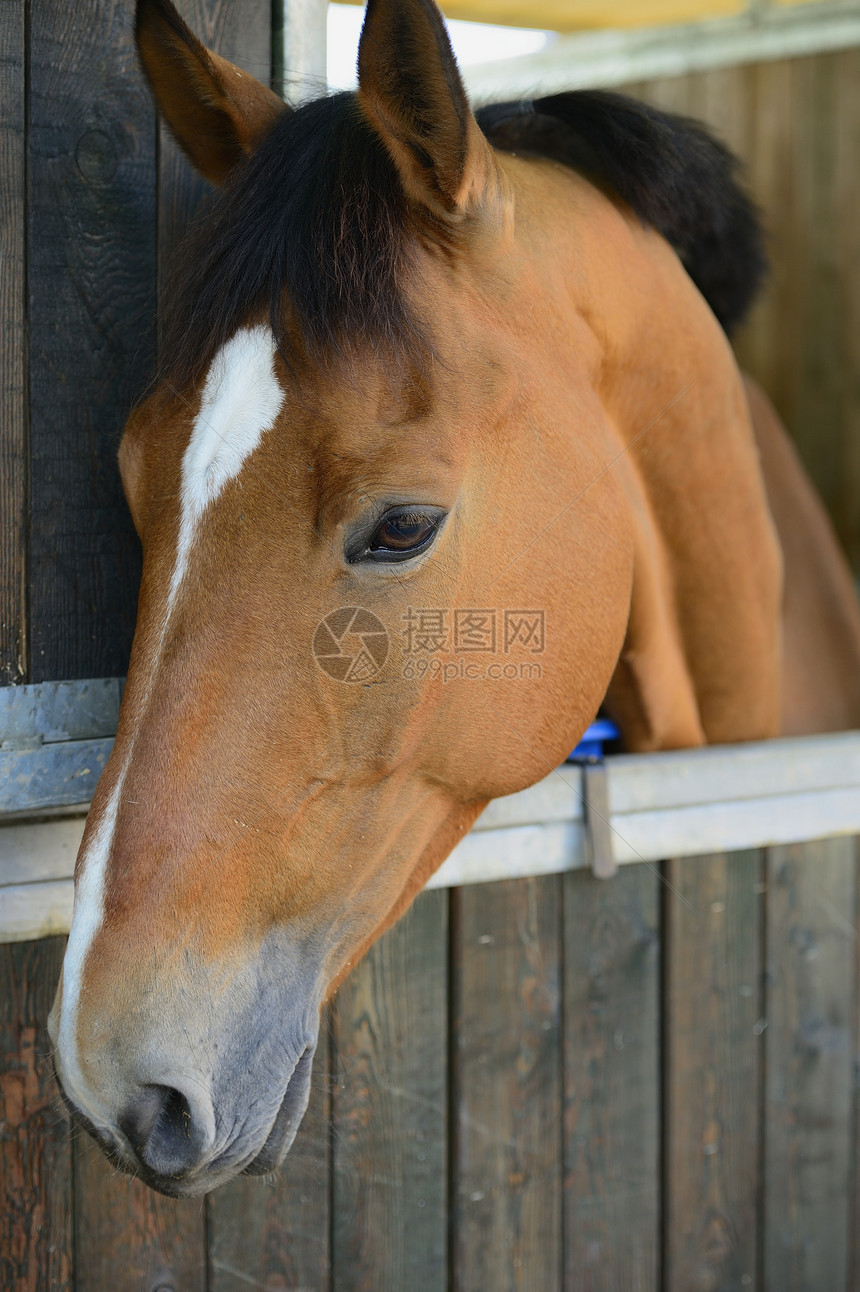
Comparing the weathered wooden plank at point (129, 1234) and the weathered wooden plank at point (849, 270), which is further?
the weathered wooden plank at point (849, 270)

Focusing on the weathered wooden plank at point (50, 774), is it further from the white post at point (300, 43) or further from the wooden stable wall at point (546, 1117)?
the white post at point (300, 43)

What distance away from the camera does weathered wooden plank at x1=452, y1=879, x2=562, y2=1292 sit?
1.45 metres

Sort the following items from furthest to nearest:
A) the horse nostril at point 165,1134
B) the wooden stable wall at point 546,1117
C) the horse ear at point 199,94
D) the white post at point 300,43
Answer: the white post at point 300,43 < the wooden stable wall at point 546,1117 < the horse ear at point 199,94 < the horse nostril at point 165,1134

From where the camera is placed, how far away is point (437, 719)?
106 centimetres

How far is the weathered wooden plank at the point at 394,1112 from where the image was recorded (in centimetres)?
Result: 137

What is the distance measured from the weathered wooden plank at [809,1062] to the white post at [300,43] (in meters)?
1.34

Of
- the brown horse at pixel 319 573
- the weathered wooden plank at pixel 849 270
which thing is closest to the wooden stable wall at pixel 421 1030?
the brown horse at pixel 319 573

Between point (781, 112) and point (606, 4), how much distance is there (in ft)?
2.47

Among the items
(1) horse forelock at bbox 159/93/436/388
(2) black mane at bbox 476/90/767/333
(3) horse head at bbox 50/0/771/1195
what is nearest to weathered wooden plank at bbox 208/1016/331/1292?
→ (3) horse head at bbox 50/0/771/1195

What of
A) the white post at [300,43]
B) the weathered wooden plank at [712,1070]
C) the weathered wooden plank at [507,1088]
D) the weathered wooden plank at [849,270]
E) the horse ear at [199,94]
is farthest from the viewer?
the weathered wooden plank at [849,270]

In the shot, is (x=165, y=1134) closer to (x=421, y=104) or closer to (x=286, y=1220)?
(x=286, y=1220)

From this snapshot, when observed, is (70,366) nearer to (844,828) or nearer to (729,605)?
(729,605)

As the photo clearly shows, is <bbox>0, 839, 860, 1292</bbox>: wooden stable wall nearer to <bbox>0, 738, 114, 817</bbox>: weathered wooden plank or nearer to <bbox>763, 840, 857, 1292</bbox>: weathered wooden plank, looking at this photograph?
<bbox>763, 840, 857, 1292</bbox>: weathered wooden plank

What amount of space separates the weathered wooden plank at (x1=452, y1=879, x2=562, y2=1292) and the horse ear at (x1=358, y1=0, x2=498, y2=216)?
0.90m
